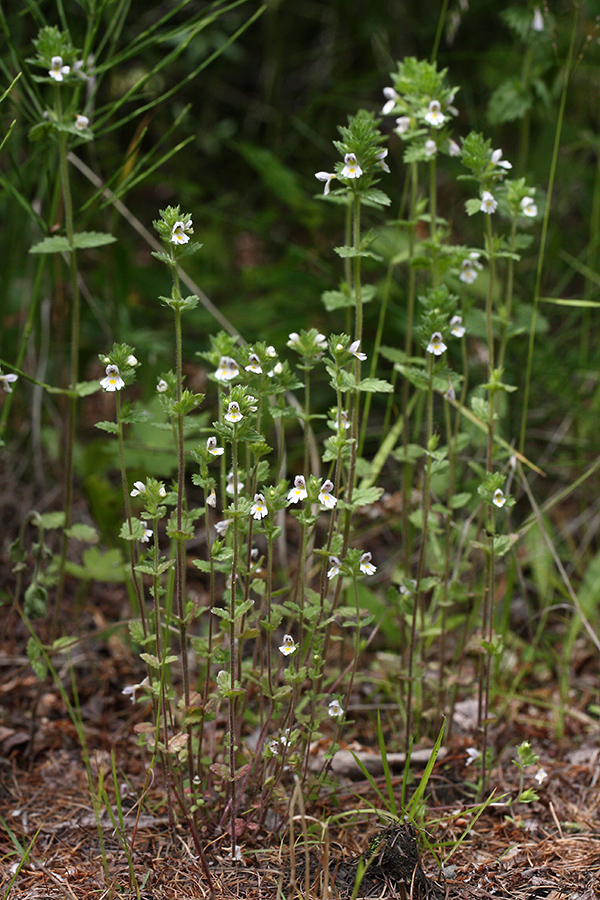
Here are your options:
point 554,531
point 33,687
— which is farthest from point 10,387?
point 554,531

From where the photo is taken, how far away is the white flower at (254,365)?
1.77 m

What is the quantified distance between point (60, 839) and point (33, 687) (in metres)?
0.71

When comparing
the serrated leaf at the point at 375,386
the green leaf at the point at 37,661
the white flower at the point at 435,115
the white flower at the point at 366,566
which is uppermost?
the white flower at the point at 435,115

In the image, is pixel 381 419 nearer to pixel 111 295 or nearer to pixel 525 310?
pixel 525 310

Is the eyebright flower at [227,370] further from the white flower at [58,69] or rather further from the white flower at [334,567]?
the white flower at [58,69]

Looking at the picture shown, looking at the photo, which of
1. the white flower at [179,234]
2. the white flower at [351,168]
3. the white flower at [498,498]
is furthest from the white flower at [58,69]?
the white flower at [498,498]

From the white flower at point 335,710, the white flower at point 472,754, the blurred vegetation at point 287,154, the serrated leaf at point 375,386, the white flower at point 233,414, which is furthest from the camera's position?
the blurred vegetation at point 287,154

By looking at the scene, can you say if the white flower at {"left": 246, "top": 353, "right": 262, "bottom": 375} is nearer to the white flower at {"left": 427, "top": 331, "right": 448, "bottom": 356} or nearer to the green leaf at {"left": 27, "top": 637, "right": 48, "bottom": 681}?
the white flower at {"left": 427, "top": 331, "right": 448, "bottom": 356}

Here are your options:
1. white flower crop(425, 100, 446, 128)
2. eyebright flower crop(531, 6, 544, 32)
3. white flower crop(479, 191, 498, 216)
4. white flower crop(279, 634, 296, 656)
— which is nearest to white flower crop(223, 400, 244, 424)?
white flower crop(279, 634, 296, 656)

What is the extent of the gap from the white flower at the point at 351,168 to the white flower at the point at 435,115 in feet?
1.38

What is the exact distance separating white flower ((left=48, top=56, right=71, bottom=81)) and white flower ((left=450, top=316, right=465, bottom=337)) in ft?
4.07

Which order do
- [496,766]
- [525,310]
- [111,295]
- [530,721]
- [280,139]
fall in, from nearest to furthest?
[496,766] → [530,721] → [525,310] → [111,295] → [280,139]

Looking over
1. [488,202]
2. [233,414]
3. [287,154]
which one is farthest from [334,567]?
[287,154]

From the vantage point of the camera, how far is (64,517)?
2.40 m
